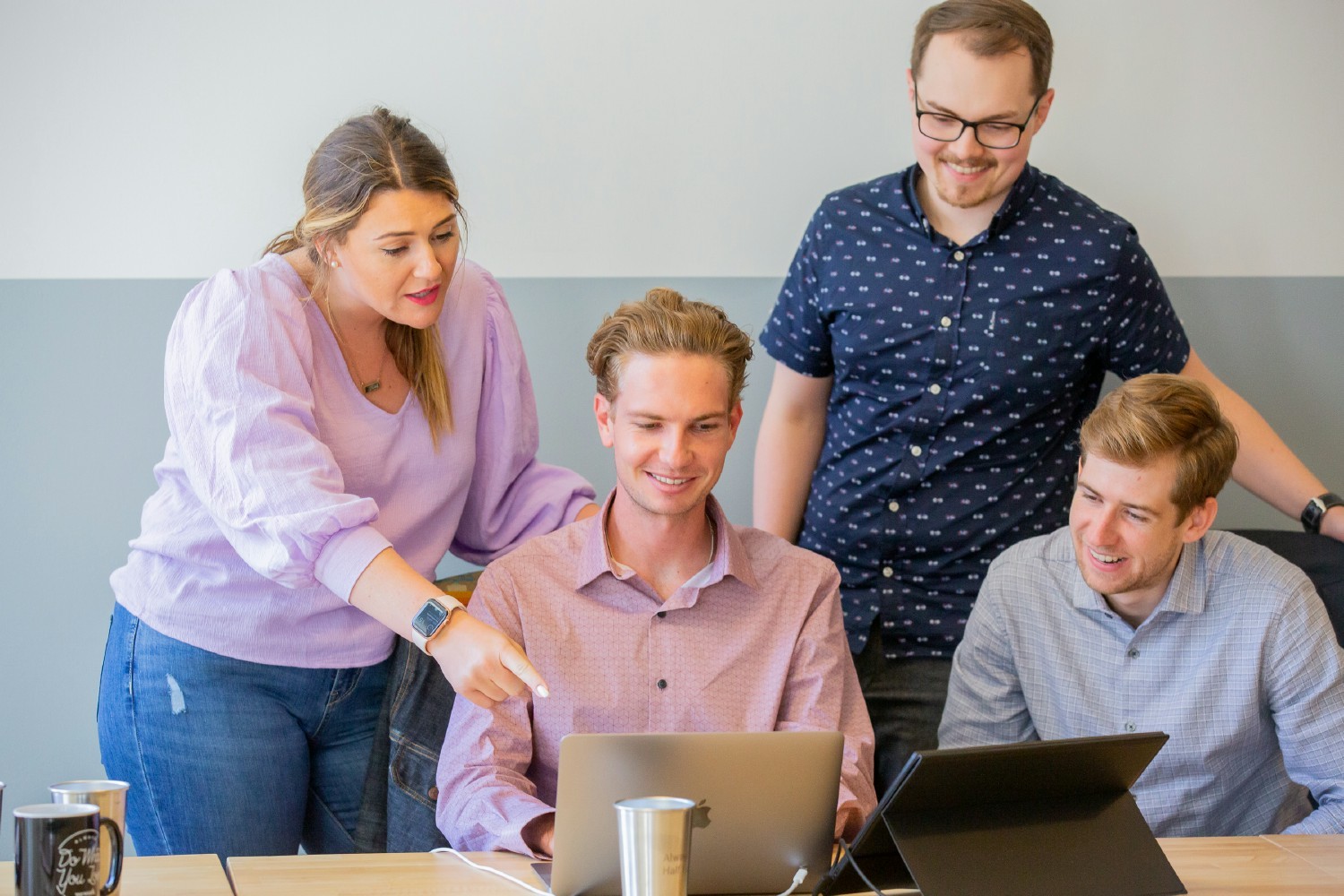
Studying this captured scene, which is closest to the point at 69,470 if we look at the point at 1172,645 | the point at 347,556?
the point at 347,556

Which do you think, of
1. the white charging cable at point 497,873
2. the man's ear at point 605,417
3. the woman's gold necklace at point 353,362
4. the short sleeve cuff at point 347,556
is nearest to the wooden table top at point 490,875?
the white charging cable at point 497,873

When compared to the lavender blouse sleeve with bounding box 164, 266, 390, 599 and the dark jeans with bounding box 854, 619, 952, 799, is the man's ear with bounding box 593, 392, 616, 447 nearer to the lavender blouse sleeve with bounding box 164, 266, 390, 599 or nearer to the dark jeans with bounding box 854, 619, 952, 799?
the lavender blouse sleeve with bounding box 164, 266, 390, 599

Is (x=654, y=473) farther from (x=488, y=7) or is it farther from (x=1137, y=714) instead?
(x=488, y=7)

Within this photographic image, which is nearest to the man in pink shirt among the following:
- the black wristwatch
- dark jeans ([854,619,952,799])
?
dark jeans ([854,619,952,799])

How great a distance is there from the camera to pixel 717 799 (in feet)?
4.32

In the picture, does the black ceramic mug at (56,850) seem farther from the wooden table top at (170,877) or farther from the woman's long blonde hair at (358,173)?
the woman's long blonde hair at (358,173)

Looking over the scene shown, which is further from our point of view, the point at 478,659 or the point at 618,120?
the point at 618,120

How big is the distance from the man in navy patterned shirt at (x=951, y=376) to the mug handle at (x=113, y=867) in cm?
Result: 136

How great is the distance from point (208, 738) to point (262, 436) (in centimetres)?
47

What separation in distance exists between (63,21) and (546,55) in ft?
2.93

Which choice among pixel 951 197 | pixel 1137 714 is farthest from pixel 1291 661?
pixel 951 197

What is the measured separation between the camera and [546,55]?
249 centimetres

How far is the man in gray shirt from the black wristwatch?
0.22 metres

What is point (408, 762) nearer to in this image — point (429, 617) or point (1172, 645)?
point (429, 617)
